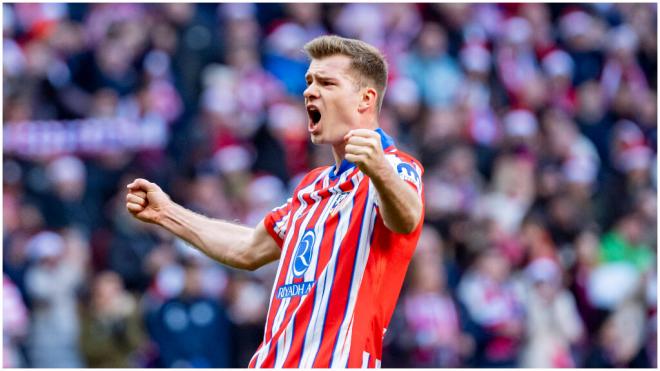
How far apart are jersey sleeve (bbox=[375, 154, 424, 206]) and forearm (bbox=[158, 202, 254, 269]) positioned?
996 mm

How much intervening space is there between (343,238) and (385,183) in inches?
20.3

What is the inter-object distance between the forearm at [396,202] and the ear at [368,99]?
0.62 m

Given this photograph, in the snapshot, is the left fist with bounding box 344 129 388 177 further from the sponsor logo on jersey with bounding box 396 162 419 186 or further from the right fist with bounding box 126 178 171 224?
the right fist with bounding box 126 178 171 224

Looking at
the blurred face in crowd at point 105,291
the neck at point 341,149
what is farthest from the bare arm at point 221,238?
the blurred face in crowd at point 105,291

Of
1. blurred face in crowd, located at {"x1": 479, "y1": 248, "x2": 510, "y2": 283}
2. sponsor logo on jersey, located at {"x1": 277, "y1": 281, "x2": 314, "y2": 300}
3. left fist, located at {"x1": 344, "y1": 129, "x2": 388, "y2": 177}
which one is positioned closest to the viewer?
left fist, located at {"x1": 344, "y1": 129, "x2": 388, "y2": 177}

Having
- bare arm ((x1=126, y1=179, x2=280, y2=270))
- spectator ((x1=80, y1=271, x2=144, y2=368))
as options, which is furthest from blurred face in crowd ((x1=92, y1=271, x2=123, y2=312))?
bare arm ((x1=126, y1=179, x2=280, y2=270))

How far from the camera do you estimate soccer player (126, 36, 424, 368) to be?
15.7ft

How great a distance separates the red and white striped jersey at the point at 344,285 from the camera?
4805 mm

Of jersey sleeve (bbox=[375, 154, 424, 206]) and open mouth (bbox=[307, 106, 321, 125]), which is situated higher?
open mouth (bbox=[307, 106, 321, 125])

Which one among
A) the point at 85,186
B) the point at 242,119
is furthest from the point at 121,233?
the point at 242,119

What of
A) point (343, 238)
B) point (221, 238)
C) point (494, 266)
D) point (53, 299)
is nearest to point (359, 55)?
point (343, 238)

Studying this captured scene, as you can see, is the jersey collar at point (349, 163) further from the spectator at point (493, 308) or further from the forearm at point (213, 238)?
the spectator at point (493, 308)

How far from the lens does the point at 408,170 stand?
15.8ft

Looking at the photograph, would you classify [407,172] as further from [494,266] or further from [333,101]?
[494,266]
